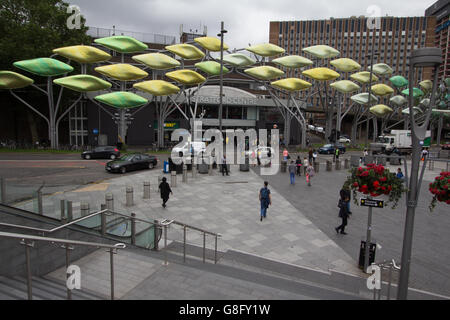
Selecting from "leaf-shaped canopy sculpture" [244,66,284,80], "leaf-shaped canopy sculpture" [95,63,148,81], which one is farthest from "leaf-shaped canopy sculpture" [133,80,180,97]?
"leaf-shaped canopy sculpture" [244,66,284,80]

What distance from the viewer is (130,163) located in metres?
22.6

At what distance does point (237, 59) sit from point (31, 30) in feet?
83.5

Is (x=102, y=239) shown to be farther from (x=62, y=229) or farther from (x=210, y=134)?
(x=210, y=134)

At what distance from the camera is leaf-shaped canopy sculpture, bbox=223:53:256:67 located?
4353cm

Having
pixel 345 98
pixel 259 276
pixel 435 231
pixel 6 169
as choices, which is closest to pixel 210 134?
pixel 6 169

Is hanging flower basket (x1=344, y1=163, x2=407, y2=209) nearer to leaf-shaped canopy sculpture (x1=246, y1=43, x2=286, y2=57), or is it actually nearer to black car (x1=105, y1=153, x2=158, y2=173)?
black car (x1=105, y1=153, x2=158, y2=173)

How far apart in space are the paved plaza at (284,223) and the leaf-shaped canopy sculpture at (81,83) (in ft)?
54.1

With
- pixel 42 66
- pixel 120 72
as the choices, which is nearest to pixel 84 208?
pixel 42 66

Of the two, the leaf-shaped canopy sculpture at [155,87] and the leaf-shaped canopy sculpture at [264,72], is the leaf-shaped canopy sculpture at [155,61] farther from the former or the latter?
the leaf-shaped canopy sculpture at [264,72]

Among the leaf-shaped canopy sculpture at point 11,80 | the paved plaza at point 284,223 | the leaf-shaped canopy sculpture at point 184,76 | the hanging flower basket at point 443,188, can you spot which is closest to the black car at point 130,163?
the paved plaza at point 284,223

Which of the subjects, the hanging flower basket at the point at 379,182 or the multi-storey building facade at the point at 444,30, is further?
the multi-storey building facade at the point at 444,30

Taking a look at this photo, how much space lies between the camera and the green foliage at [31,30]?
34031mm

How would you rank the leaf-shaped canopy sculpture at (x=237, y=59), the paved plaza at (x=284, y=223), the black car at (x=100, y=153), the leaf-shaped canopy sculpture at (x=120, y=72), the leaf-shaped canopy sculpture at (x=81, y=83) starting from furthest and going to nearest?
the leaf-shaped canopy sculpture at (x=237, y=59) → the leaf-shaped canopy sculpture at (x=120, y=72) → the leaf-shaped canopy sculpture at (x=81, y=83) → the black car at (x=100, y=153) → the paved plaza at (x=284, y=223)

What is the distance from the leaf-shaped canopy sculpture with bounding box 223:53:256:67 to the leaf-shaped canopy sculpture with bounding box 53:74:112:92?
1814 cm
